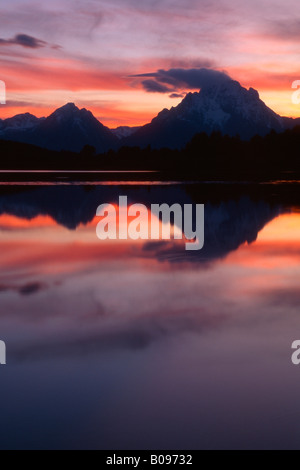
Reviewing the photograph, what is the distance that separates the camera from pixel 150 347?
37.4 ft

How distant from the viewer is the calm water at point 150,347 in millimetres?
8297

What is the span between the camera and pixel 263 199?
44531 mm

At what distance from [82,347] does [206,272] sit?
783cm

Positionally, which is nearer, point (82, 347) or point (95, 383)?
point (95, 383)

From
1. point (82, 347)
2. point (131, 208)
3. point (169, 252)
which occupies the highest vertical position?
point (131, 208)

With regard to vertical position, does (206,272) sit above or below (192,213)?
below

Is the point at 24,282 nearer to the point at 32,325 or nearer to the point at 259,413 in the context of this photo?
the point at 32,325

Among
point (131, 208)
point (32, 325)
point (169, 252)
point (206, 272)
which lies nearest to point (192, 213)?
point (131, 208)

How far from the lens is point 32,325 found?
1284 centimetres

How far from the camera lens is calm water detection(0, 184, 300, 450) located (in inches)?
327
